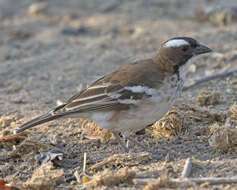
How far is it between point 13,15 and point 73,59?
368 centimetres

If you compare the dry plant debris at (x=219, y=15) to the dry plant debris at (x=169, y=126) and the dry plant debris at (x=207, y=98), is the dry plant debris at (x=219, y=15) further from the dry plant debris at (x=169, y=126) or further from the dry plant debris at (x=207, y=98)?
the dry plant debris at (x=169, y=126)

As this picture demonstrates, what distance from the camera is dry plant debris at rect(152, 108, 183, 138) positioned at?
21.3ft

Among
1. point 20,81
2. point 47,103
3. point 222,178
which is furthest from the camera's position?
point 20,81

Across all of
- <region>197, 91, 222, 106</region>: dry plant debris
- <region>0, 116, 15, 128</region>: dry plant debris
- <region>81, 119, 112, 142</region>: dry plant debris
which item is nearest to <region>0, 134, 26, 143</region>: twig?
<region>0, 116, 15, 128</region>: dry plant debris

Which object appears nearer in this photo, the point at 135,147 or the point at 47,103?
the point at 135,147

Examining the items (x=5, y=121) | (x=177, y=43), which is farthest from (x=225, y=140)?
(x=5, y=121)

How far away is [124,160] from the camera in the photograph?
5723 millimetres

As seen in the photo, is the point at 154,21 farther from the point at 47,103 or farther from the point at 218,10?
the point at 47,103

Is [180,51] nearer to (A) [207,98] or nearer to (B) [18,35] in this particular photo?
(A) [207,98]

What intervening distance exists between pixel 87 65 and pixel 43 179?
5.15 m

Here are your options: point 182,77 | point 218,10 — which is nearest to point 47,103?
point 182,77

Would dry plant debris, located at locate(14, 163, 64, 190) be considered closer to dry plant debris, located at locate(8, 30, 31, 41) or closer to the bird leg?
the bird leg

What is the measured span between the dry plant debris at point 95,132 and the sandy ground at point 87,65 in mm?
88

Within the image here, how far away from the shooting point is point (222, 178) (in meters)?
4.82
